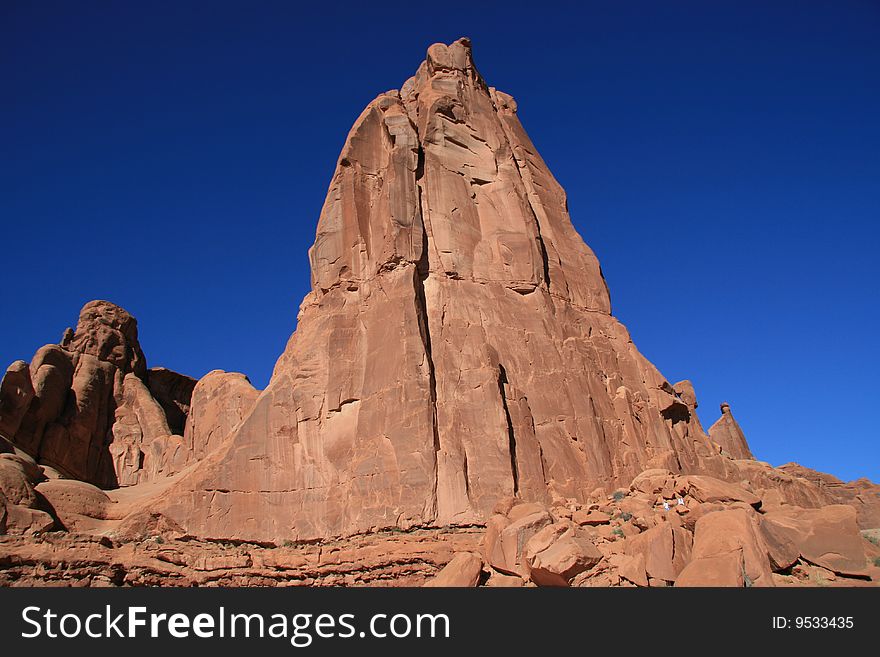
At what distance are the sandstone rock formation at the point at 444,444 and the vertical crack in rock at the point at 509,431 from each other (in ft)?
0.34

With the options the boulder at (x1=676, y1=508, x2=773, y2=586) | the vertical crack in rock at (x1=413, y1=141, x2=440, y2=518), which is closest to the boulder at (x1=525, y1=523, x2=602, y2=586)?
the boulder at (x1=676, y1=508, x2=773, y2=586)

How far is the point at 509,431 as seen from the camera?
32156mm

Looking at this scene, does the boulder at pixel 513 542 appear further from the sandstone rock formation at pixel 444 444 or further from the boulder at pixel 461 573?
the boulder at pixel 461 573

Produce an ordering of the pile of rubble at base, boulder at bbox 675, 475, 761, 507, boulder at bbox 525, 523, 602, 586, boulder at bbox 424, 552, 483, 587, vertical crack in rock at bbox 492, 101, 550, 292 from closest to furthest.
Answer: the pile of rubble at base
boulder at bbox 525, 523, 602, 586
boulder at bbox 424, 552, 483, 587
boulder at bbox 675, 475, 761, 507
vertical crack in rock at bbox 492, 101, 550, 292

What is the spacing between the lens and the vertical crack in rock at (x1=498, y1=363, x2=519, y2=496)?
31.1 meters

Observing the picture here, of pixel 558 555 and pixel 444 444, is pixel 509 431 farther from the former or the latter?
pixel 558 555

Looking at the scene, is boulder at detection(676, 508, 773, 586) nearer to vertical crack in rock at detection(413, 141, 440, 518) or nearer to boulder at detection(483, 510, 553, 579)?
boulder at detection(483, 510, 553, 579)

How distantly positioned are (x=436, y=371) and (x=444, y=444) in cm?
362

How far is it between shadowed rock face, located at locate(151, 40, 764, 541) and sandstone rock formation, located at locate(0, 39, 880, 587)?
12 centimetres

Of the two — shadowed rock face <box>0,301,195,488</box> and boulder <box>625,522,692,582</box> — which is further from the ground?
shadowed rock face <box>0,301,195,488</box>
